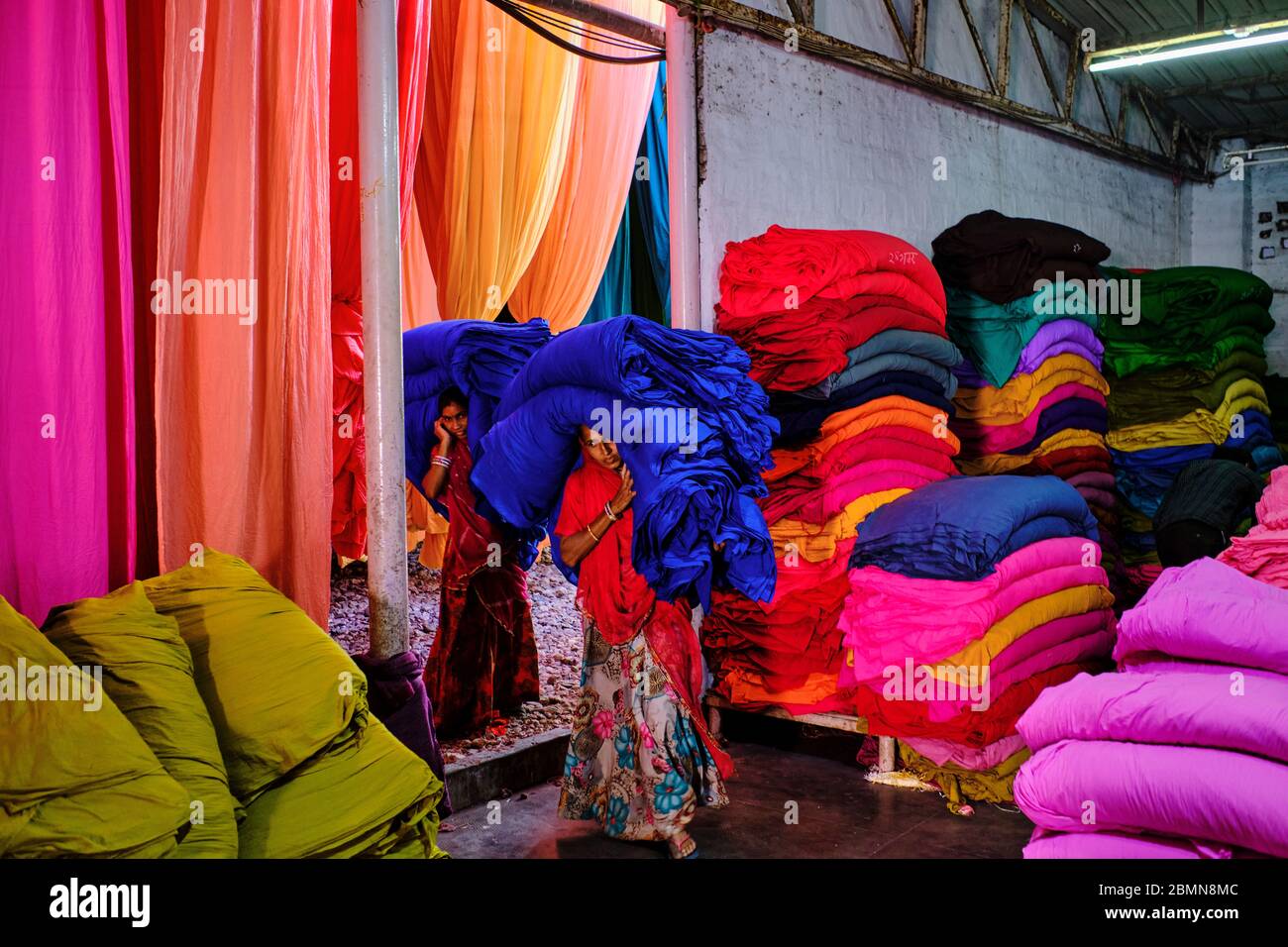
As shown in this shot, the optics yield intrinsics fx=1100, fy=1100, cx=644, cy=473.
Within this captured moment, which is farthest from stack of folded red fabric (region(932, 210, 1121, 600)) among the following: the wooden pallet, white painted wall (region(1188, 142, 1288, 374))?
white painted wall (region(1188, 142, 1288, 374))

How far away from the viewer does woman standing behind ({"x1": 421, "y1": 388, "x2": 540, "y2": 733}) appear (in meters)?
4.27

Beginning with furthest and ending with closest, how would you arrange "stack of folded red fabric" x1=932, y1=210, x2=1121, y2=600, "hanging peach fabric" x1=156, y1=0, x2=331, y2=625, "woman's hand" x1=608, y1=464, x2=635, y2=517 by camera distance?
"stack of folded red fabric" x1=932, y1=210, x2=1121, y2=600
"woman's hand" x1=608, y1=464, x2=635, y2=517
"hanging peach fabric" x1=156, y1=0, x2=331, y2=625

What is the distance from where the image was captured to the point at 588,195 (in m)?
6.30

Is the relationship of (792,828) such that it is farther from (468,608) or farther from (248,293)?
(248,293)

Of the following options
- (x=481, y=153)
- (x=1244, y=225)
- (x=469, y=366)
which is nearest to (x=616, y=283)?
(x=481, y=153)

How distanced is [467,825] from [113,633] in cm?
179

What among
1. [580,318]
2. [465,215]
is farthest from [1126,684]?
[580,318]

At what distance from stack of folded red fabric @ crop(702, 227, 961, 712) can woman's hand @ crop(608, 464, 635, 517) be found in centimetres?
99

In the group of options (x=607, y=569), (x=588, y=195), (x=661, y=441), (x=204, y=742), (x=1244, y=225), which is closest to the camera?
(x=204, y=742)

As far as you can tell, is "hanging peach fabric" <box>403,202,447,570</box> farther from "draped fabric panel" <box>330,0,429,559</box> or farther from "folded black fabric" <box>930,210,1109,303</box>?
"folded black fabric" <box>930,210,1109,303</box>

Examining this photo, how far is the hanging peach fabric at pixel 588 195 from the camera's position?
6203 millimetres

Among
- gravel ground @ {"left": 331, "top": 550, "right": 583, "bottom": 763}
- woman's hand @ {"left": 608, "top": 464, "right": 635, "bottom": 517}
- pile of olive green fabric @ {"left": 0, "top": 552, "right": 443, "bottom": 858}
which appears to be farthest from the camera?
gravel ground @ {"left": 331, "top": 550, "right": 583, "bottom": 763}

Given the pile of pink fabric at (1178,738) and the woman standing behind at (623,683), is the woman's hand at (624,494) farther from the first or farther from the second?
the pile of pink fabric at (1178,738)

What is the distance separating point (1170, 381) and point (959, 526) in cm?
273
